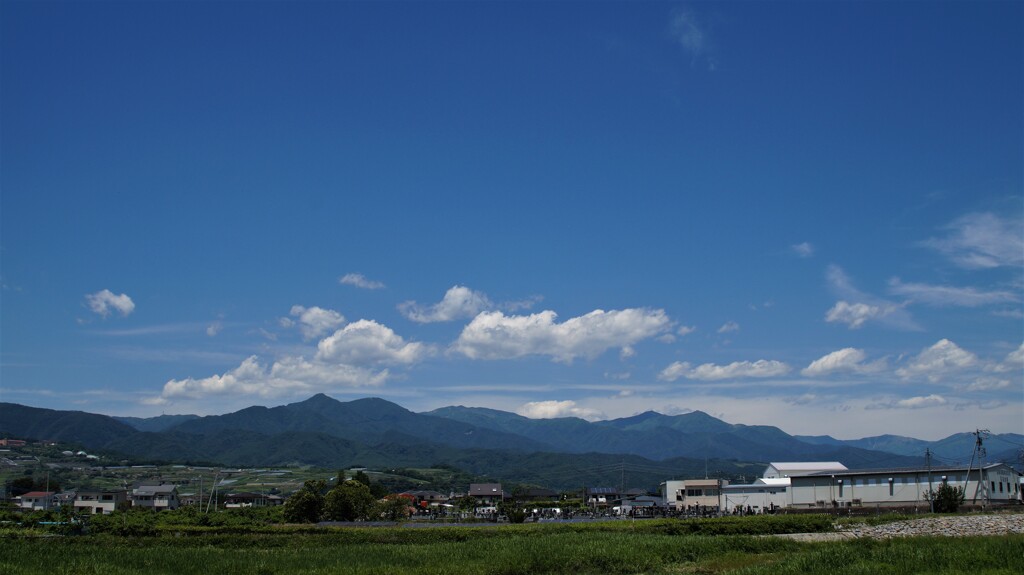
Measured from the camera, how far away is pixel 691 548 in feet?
113

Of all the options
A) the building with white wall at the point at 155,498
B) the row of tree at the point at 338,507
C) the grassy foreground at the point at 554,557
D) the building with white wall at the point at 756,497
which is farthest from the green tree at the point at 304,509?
the building with white wall at the point at 155,498

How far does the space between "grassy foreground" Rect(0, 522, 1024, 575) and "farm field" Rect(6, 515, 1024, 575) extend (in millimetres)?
43

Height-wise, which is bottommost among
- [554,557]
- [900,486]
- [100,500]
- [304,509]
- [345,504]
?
→ [100,500]

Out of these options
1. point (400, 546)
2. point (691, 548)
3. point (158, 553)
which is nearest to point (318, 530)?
point (400, 546)

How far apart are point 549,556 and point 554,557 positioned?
0.23 m

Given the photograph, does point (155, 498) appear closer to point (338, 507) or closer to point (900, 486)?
point (338, 507)

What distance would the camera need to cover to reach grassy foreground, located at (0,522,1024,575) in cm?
2509

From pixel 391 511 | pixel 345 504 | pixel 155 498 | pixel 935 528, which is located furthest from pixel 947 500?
pixel 155 498

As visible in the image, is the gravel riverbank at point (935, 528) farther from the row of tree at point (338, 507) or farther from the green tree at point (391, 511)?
the green tree at point (391, 511)

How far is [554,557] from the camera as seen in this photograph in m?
31.8

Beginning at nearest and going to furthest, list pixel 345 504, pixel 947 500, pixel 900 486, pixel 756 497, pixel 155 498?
1. pixel 947 500
2. pixel 900 486
3. pixel 345 504
4. pixel 756 497
5. pixel 155 498

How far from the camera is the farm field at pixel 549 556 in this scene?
25.2 metres

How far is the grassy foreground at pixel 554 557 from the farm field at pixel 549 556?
4cm

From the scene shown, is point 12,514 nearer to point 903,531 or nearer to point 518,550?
point 518,550
